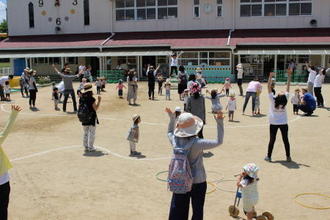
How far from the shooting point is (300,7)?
1265 inches

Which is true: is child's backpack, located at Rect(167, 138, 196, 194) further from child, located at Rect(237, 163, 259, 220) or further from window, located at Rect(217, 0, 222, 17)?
window, located at Rect(217, 0, 222, 17)

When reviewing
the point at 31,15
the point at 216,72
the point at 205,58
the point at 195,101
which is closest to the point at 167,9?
the point at 205,58

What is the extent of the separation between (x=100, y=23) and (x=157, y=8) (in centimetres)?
512

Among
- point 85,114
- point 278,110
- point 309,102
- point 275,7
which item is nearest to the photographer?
point 278,110

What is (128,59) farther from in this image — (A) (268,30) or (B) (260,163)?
(B) (260,163)

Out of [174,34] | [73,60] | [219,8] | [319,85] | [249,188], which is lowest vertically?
[249,188]

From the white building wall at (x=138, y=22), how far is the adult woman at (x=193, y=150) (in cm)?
2921

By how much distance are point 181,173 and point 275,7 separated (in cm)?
2986

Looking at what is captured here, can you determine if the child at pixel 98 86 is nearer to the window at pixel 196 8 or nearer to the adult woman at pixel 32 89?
the adult woman at pixel 32 89

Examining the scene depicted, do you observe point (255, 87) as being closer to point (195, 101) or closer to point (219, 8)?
point (195, 101)

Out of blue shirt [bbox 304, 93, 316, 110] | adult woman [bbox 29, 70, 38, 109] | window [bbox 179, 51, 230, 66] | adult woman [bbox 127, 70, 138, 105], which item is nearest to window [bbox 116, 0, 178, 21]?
window [bbox 179, 51, 230, 66]

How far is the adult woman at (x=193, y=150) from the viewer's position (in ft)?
16.7

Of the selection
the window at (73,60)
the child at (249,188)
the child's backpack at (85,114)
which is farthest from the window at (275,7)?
the child at (249,188)

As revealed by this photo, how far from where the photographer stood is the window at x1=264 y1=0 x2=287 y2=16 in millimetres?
32312
